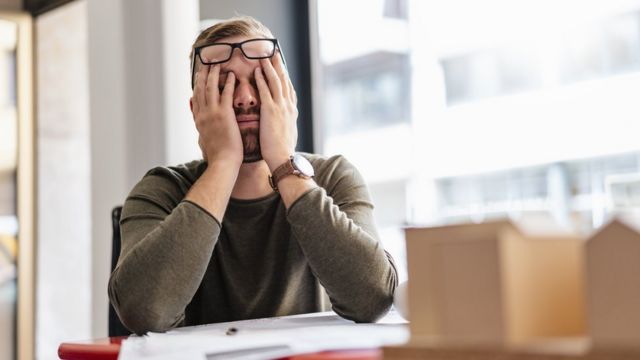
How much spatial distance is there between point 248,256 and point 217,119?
0.27 metres

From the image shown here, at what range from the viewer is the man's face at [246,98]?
1.67 metres

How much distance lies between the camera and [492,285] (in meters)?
0.60

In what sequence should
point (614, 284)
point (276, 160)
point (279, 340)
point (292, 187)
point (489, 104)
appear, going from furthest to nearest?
point (489, 104) < point (276, 160) < point (292, 187) < point (279, 340) < point (614, 284)

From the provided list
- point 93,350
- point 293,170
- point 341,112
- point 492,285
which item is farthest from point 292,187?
point 341,112

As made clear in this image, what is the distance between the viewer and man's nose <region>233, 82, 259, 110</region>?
169 centimetres

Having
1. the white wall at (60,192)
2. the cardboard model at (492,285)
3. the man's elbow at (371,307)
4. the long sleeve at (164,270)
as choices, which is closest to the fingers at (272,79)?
the long sleeve at (164,270)

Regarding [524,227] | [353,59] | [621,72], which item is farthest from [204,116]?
[353,59]

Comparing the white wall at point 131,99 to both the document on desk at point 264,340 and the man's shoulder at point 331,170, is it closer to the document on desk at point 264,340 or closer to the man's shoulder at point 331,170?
the man's shoulder at point 331,170

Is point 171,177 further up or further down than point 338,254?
further up

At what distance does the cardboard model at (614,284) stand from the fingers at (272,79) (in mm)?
1170

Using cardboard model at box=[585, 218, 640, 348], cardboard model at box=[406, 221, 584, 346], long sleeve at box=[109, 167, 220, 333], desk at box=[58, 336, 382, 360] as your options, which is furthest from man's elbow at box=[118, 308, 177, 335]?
cardboard model at box=[585, 218, 640, 348]

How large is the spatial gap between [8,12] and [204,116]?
2.58 meters

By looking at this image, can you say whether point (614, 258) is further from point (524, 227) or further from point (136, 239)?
point (136, 239)

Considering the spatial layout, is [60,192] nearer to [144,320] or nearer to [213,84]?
[213,84]
